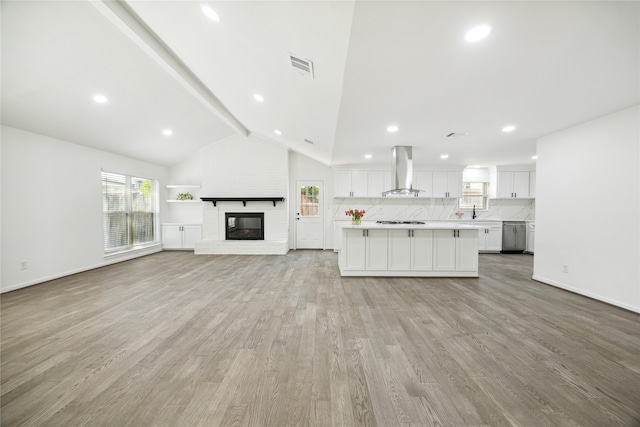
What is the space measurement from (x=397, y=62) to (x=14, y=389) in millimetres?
3621

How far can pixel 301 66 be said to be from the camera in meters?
2.29

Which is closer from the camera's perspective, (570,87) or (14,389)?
(14,389)

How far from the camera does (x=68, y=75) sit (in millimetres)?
3084

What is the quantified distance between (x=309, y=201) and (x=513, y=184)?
233 inches

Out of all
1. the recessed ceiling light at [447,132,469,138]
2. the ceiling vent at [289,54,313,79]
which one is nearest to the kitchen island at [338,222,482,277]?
the recessed ceiling light at [447,132,469,138]

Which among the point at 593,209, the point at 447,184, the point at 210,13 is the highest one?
the point at 210,13

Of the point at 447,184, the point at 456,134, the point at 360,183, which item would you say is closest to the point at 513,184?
the point at 447,184

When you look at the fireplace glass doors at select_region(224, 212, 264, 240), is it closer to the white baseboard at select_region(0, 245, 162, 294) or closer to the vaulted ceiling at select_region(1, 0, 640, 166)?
the white baseboard at select_region(0, 245, 162, 294)

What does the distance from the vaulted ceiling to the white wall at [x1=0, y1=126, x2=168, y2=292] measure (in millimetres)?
393

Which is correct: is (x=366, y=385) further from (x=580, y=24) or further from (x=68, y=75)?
(x=68, y=75)

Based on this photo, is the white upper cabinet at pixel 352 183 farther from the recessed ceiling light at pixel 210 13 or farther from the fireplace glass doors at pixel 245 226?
the recessed ceiling light at pixel 210 13

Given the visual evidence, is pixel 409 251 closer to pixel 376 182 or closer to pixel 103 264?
pixel 376 182

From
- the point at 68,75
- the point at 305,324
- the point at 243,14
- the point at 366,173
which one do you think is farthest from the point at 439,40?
the point at 366,173

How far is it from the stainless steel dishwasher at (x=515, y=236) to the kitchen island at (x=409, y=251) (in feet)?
11.3
